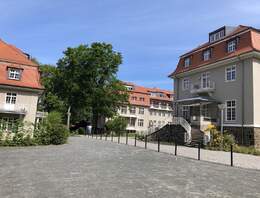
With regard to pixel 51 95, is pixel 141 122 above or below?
below

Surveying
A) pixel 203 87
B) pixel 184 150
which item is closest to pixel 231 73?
pixel 203 87

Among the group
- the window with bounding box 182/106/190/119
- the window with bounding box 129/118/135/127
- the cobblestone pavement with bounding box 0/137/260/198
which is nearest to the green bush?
the cobblestone pavement with bounding box 0/137/260/198

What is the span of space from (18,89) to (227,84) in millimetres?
20661

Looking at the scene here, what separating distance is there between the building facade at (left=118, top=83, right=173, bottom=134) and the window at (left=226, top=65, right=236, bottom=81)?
120ft

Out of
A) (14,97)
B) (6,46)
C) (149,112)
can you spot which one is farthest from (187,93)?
(149,112)

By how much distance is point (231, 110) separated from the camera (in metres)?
25.7

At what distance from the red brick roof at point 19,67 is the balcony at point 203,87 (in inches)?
651

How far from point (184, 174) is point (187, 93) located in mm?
23191

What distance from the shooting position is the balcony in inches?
1106

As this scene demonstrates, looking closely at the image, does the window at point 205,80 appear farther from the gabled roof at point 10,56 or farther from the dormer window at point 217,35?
the gabled roof at point 10,56

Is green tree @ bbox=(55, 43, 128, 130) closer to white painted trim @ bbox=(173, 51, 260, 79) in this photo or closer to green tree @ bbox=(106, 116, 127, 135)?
green tree @ bbox=(106, 116, 127, 135)

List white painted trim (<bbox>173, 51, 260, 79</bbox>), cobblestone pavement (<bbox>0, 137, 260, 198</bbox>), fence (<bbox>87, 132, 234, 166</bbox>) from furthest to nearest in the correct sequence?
1. white painted trim (<bbox>173, 51, 260, 79</bbox>)
2. fence (<bbox>87, 132, 234, 166</bbox>)
3. cobblestone pavement (<bbox>0, 137, 260, 198</bbox>)

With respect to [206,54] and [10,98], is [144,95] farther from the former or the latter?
[10,98]

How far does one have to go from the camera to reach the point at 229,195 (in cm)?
700
